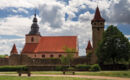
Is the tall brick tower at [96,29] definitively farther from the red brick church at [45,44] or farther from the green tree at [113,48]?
the red brick church at [45,44]

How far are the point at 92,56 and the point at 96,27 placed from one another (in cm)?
875

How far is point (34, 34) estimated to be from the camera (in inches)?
2694

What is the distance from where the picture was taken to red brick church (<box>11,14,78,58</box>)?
61328mm

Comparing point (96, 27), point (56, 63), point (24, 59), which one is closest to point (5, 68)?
point (24, 59)

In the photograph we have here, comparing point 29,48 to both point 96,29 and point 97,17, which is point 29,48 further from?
point 97,17

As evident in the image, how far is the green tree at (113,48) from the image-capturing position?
4281 centimetres

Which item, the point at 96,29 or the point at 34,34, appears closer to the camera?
the point at 96,29

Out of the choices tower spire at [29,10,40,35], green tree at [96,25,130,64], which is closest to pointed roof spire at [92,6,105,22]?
green tree at [96,25,130,64]

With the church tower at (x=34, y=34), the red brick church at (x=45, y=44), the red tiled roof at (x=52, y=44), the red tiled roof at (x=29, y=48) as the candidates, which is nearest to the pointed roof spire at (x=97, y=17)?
the red brick church at (x=45, y=44)

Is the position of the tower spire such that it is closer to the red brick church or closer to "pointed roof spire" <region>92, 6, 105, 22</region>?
the red brick church

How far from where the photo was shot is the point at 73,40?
63250 mm

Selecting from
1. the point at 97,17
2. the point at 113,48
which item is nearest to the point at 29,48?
the point at 97,17

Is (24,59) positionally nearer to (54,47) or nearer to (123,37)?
(54,47)

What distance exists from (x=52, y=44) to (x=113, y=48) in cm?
2597
